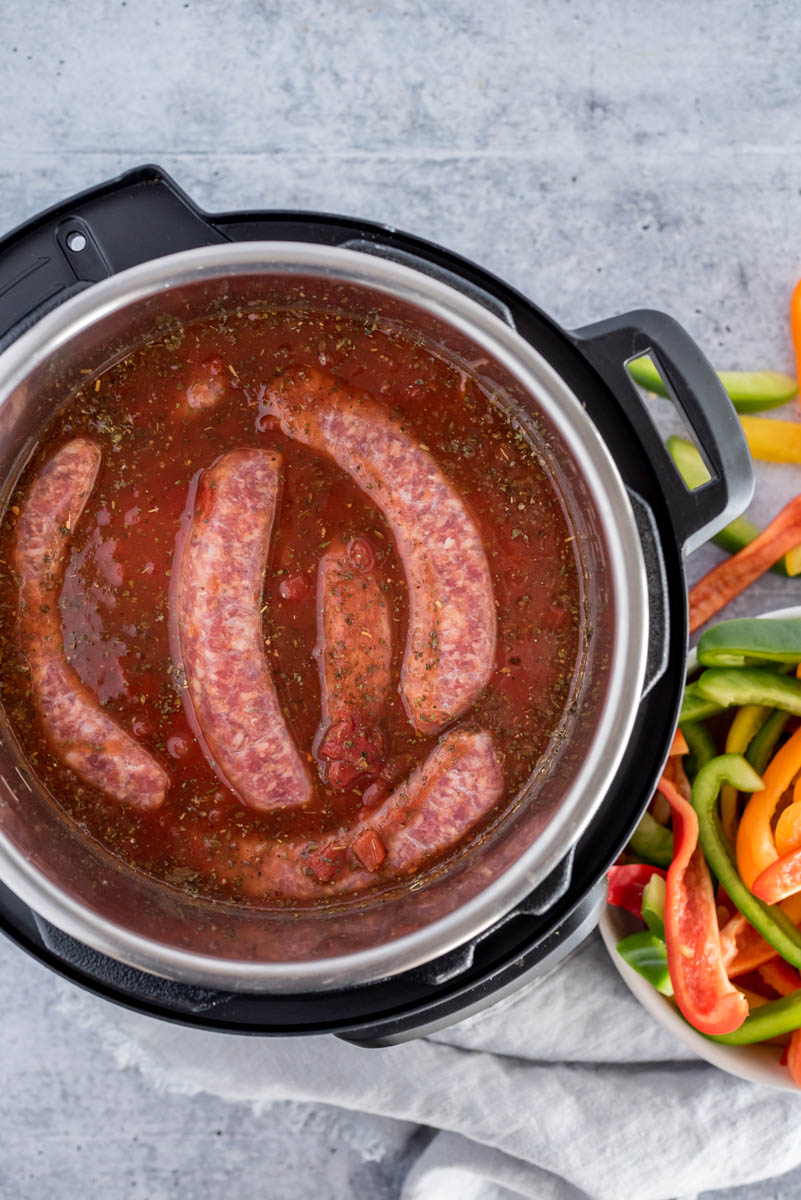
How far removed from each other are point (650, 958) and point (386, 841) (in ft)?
1.95

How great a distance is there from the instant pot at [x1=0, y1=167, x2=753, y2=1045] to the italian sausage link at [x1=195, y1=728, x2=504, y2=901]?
0.18 ft

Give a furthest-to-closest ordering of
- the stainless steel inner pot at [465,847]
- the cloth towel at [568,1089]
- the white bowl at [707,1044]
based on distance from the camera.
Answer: the cloth towel at [568,1089] < the white bowl at [707,1044] < the stainless steel inner pot at [465,847]

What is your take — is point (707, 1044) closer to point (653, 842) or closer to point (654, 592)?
point (653, 842)

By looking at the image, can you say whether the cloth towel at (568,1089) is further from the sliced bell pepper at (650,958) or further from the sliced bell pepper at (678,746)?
the sliced bell pepper at (678,746)

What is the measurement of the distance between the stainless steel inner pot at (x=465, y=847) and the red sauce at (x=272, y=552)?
0.03 meters

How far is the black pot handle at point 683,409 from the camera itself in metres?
1.77

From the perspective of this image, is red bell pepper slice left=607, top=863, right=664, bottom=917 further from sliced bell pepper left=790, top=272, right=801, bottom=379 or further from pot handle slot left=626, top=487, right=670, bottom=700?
sliced bell pepper left=790, top=272, right=801, bottom=379

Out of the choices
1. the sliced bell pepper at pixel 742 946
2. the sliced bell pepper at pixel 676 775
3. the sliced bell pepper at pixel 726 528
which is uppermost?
the sliced bell pepper at pixel 726 528

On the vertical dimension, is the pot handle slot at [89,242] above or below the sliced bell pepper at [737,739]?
above

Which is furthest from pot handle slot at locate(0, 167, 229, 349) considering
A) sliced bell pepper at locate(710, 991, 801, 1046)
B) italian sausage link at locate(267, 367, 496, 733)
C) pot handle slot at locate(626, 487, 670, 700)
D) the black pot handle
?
sliced bell pepper at locate(710, 991, 801, 1046)

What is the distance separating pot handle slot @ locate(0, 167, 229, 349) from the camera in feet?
5.69

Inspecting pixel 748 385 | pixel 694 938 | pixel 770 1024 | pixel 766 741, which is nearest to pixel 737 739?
pixel 766 741

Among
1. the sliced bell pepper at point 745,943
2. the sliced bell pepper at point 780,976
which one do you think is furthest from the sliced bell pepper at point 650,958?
the sliced bell pepper at point 780,976

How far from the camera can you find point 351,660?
5.87ft
